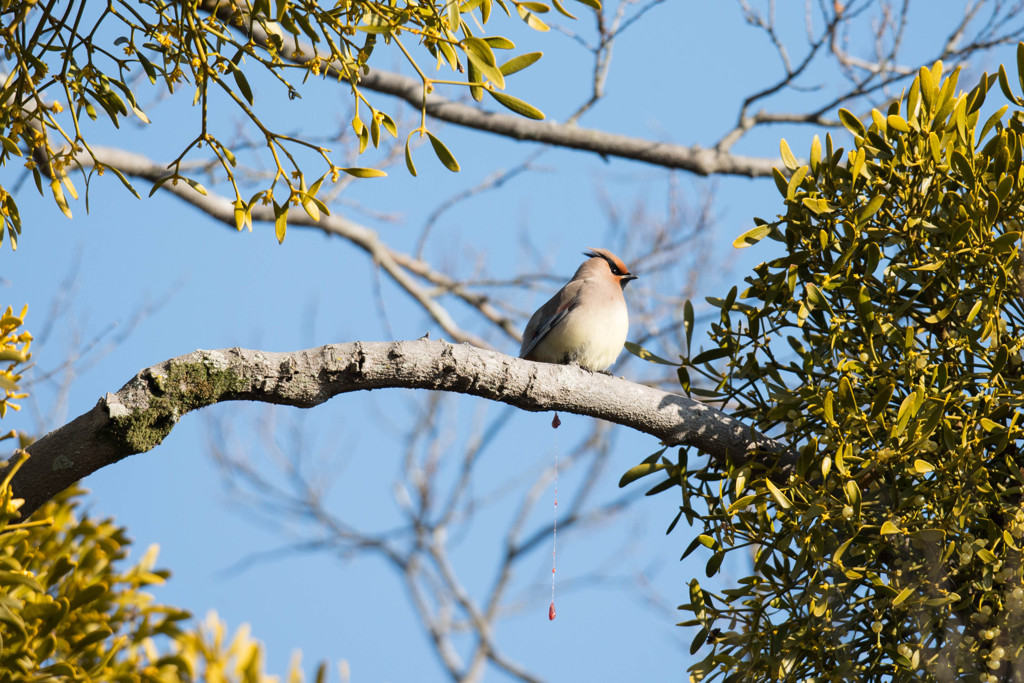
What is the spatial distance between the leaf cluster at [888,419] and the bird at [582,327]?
1.37m

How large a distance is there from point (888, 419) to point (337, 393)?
1.23 meters

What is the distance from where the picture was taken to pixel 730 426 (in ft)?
7.22

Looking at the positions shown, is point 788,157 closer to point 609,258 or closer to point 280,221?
point 280,221

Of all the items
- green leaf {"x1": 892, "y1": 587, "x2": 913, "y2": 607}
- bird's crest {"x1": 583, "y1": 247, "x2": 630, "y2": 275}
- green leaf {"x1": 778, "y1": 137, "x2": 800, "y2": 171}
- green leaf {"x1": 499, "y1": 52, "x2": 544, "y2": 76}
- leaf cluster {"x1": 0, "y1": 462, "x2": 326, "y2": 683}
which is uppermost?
bird's crest {"x1": 583, "y1": 247, "x2": 630, "y2": 275}

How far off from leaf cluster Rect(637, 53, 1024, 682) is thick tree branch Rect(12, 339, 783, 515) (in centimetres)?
10

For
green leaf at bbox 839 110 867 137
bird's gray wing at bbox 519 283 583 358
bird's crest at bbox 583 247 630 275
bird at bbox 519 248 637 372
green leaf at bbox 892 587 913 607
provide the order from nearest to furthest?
1. green leaf at bbox 892 587 913 607
2. green leaf at bbox 839 110 867 137
3. bird at bbox 519 248 637 372
4. bird's gray wing at bbox 519 283 583 358
5. bird's crest at bbox 583 247 630 275

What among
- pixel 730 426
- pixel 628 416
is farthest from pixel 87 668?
pixel 730 426

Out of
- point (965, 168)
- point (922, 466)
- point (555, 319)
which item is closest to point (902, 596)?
point (922, 466)

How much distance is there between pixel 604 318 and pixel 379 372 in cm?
186

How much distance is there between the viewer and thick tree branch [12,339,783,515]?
5.89 feet

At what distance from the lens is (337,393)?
196cm

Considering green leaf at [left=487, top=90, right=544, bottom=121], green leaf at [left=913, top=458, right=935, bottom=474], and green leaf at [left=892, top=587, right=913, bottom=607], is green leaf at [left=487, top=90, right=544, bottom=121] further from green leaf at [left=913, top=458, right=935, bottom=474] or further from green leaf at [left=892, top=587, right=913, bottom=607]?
green leaf at [left=892, top=587, right=913, bottom=607]

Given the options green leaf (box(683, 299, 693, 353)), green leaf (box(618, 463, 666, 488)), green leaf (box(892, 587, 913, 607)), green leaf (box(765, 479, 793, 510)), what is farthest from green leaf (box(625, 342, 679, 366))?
green leaf (box(892, 587, 913, 607))

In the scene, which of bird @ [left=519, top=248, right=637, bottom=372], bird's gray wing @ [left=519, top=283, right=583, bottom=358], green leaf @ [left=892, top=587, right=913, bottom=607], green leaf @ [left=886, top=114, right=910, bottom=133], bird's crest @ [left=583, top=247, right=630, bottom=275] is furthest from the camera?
bird's crest @ [left=583, top=247, right=630, bottom=275]
